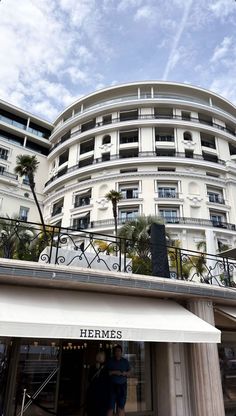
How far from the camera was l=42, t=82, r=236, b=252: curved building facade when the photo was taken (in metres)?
32.2

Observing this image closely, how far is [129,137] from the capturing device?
1507 inches

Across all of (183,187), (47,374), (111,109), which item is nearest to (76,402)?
(47,374)

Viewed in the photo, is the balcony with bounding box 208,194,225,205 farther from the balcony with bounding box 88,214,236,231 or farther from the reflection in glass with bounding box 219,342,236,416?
the reflection in glass with bounding box 219,342,236,416

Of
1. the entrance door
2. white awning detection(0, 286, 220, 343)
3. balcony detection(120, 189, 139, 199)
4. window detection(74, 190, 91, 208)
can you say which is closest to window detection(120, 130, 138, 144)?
balcony detection(120, 189, 139, 199)

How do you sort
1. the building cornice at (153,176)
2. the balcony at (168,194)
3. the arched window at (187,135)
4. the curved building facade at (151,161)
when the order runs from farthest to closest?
the arched window at (187,135) < the building cornice at (153,176) < the balcony at (168,194) < the curved building facade at (151,161)

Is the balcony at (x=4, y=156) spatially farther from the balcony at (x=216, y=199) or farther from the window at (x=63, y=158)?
the balcony at (x=216, y=199)

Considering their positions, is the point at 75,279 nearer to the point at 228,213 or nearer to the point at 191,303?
the point at 191,303

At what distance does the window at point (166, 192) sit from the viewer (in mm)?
32781

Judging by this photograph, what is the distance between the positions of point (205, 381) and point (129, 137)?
1353 inches

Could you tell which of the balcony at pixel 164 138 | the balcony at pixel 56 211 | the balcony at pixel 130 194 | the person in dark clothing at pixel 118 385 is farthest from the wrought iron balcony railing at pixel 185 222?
the person in dark clothing at pixel 118 385

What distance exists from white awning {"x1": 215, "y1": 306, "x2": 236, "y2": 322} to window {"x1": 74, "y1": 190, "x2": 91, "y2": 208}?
91.6 ft

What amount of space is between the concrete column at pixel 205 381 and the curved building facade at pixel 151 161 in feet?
77.0

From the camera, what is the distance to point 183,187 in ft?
108

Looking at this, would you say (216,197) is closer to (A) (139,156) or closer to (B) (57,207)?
(A) (139,156)
